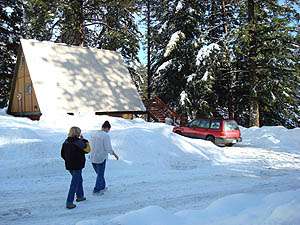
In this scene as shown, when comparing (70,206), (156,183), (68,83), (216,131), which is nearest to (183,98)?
(68,83)

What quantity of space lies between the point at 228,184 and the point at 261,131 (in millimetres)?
13727

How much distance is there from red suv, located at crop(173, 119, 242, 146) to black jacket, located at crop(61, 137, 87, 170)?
1257 centimetres

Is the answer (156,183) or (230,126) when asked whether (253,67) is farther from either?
(156,183)

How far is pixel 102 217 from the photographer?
7.24 metres

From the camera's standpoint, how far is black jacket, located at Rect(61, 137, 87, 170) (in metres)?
7.95

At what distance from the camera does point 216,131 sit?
1981cm

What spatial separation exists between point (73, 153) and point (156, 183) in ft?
10.8

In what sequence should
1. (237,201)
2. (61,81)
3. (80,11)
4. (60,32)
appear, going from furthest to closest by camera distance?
(60,32) → (80,11) → (61,81) → (237,201)

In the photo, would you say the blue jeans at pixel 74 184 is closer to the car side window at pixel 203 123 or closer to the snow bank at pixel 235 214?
the snow bank at pixel 235 214

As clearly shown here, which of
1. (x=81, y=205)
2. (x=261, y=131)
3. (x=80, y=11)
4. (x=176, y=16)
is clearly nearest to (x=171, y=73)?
(x=176, y=16)

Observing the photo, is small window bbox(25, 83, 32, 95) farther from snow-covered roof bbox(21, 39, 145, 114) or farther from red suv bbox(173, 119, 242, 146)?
red suv bbox(173, 119, 242, 146)

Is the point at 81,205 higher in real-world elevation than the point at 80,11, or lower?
lower

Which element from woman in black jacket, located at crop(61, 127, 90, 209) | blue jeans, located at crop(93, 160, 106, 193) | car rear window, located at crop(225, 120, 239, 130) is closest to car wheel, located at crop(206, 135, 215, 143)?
car rear window, located at crop(225, 120, 239, 130)

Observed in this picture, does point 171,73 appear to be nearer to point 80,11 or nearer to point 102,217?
point 80,11
